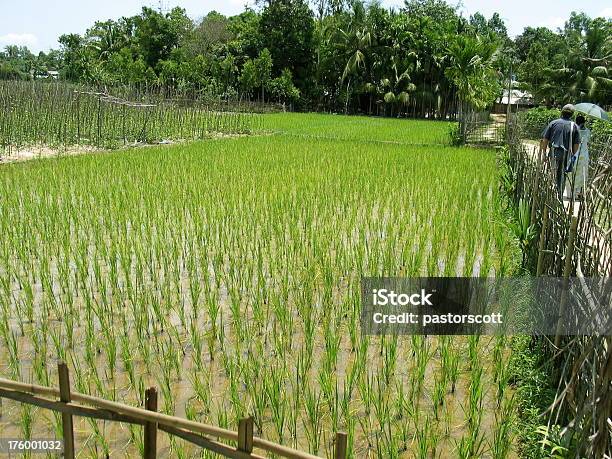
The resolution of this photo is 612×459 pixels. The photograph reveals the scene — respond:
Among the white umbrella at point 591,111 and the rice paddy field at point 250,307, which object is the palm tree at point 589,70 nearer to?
the white umbrella at point 591,111

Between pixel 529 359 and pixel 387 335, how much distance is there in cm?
80

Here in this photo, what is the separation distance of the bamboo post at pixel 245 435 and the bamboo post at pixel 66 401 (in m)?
0.58

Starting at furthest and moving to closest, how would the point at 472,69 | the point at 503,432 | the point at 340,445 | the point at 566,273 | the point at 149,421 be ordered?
the point at 472,69
the point at 566,273
the point at 503,432
the point at 149,421
the point at 340,445

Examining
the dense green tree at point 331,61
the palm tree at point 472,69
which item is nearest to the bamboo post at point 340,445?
the palm tree at point 472,69

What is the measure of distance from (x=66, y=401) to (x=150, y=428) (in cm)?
29

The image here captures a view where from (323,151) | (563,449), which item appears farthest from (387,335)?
(323,151)

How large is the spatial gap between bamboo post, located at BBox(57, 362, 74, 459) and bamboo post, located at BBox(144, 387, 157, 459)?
26 cm

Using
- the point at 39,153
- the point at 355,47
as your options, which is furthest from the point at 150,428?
the point at 355,47

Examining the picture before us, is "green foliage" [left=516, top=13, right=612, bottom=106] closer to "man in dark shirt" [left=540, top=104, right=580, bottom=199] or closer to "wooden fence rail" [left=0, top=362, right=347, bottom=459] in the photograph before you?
"man in dark shirt" [left=540, top=104, right=580, bottom=199]

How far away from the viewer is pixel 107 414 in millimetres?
1919

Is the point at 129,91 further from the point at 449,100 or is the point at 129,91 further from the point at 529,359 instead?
the point at 449,100

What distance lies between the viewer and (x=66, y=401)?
194cm

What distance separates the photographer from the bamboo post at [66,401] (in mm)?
1853

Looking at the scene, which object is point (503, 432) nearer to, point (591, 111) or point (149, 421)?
point (149, 421)
